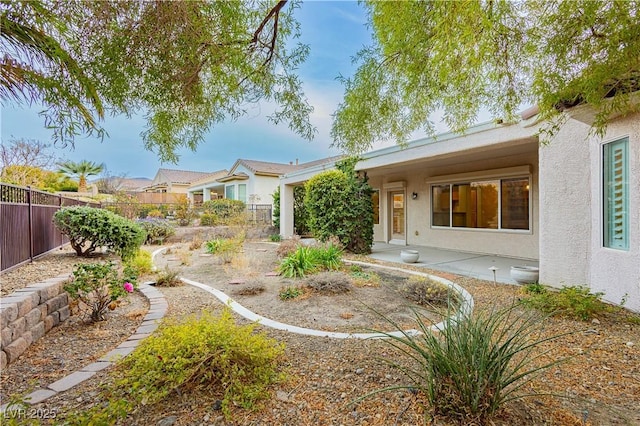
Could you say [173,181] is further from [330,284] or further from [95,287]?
[330,284]

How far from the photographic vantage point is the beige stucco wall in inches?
159

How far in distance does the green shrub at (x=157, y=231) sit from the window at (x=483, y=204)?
431 inches

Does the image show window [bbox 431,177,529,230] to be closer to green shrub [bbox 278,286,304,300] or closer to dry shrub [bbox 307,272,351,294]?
dry shrub [bbox 307,272,351,294]

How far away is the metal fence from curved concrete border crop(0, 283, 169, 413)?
204cm

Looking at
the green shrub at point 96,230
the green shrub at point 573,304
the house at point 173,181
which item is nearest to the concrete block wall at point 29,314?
the green shrub at point 96,230

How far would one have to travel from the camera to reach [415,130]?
4.34 m

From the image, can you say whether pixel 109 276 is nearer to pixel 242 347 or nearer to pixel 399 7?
pixel 242 347

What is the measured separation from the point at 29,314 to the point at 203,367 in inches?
90.3

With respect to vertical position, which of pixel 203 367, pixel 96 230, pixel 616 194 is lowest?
pixel 203 367

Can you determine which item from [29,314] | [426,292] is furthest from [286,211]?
[29,314]

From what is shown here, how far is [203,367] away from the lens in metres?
2.34

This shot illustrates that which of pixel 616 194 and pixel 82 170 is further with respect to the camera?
pixel 82 170

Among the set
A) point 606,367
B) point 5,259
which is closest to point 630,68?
point 606,367

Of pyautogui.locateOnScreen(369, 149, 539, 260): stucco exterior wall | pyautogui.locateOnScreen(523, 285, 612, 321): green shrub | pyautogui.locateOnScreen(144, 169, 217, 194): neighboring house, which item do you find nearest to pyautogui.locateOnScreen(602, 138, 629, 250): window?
pyautogui.locateOnScreen(523, 285, 612, 321): green shrub
